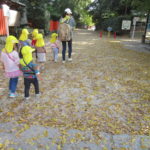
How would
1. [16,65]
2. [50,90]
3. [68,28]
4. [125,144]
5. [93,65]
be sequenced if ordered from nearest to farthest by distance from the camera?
1. [125,144]
2. [16,65]
3. [50,90]
4. [68,28]
5. [93,65]

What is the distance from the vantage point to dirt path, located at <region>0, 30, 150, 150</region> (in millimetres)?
2746

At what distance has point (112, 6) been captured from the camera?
2550cm

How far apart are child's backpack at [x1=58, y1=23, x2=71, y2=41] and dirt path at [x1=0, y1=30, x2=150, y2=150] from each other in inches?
58.1

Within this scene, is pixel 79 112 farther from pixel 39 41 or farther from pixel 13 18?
pixel 13 18

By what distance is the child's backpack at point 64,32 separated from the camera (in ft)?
20.7

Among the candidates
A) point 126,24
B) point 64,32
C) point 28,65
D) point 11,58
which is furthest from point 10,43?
point 126,24

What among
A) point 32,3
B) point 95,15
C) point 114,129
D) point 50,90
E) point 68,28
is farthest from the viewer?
point 95,15

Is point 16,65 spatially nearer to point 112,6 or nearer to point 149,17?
point 149,17

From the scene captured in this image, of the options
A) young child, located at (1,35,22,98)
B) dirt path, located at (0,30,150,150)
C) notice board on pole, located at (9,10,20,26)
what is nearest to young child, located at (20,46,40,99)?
young child, located at (1,35,22,98)

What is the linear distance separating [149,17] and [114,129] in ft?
46.0

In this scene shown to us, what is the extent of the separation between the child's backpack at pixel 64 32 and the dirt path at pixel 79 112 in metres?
1.48

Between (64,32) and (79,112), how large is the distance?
376cm

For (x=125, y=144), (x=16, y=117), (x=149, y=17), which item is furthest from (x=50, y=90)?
(x=149, y=17)

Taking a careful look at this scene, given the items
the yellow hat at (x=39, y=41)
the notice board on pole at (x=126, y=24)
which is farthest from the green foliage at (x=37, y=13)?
the yellow hat at (x=39, y=41)
